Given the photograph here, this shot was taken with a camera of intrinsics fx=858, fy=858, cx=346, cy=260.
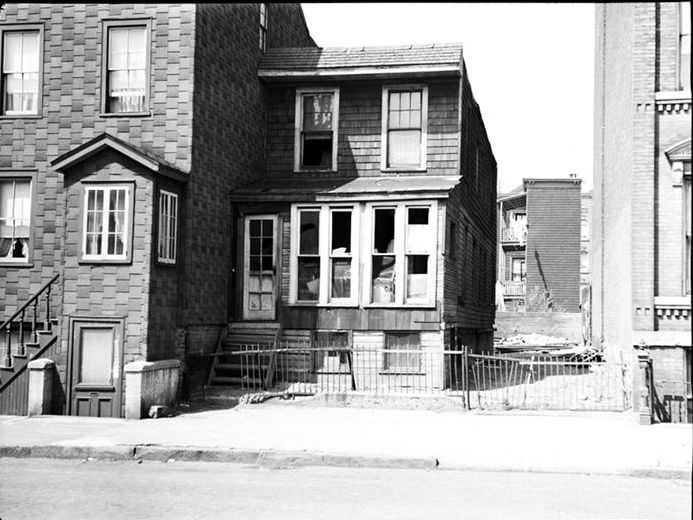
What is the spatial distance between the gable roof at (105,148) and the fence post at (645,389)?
32.9 feet

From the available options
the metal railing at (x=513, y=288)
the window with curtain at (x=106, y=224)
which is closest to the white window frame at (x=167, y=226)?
the window with curtain at (x=106, y=224)

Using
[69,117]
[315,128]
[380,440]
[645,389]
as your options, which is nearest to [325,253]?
[315,128]

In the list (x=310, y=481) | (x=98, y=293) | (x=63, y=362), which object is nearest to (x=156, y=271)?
(x=98, y=293)

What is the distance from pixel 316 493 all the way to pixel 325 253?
11588 mm

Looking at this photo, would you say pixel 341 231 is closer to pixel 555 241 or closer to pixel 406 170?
pixel 406 170

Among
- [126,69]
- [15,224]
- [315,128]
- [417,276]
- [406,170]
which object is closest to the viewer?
[126,69]

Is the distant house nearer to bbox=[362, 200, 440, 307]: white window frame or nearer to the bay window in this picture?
the bay window

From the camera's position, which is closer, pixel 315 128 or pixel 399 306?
pixel 399 306

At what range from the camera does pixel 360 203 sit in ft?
67.8

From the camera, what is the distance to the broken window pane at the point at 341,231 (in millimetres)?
21031

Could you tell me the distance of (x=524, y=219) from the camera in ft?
200

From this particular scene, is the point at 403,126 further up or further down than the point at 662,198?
further up

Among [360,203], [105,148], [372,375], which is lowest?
[372,375]

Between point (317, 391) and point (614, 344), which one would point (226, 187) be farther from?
point (614, 344)
